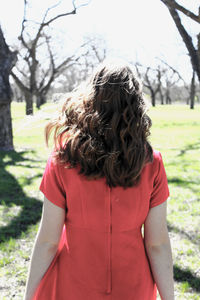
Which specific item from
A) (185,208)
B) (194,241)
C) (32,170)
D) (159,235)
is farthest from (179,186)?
(159,235)

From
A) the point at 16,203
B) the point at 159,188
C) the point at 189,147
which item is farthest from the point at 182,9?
the point at 189,147

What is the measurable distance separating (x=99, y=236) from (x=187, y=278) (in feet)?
7.75

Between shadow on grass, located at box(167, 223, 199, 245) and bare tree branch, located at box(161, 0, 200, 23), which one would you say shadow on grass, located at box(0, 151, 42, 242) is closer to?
shadow on grass, located at box(167, 223, 199, 245)

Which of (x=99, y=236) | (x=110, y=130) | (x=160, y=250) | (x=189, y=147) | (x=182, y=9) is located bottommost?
(x=189, y=147)

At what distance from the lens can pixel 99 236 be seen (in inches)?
49.7

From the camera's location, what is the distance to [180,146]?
1125cm

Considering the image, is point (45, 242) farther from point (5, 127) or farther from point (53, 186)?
point (5, 127)

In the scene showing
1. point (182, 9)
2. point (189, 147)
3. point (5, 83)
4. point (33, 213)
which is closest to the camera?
point (182, 9)

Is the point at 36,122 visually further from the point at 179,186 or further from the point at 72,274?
the point at 179,186

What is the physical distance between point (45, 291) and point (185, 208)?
406cm

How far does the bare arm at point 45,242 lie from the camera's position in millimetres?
1282

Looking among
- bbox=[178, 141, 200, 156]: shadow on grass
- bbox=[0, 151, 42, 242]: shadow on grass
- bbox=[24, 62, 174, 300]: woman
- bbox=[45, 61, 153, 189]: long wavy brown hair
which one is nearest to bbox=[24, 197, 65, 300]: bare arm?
bbox=[24, 62, 174, 300]: woman

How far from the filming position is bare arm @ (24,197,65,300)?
128cm

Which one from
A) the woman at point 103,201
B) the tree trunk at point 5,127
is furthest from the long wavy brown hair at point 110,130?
the tree trunk at point 5,127
